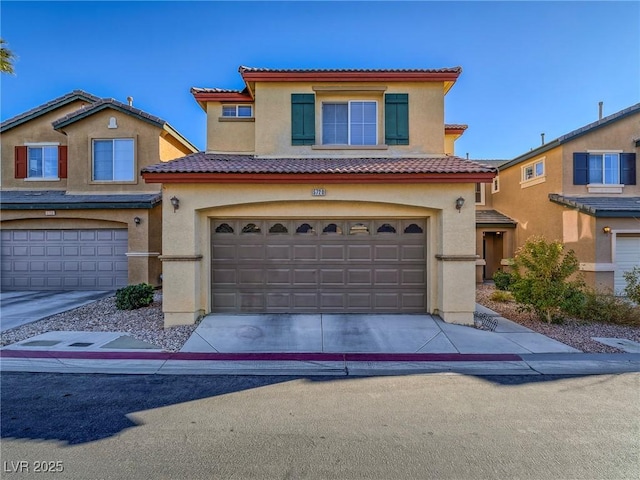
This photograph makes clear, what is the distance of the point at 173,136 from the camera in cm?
1488

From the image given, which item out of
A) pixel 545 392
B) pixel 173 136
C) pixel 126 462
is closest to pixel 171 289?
pixel 126 462

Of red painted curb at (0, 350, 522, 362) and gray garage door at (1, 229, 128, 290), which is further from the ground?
gray garage door at (1, 229, 128, 290)

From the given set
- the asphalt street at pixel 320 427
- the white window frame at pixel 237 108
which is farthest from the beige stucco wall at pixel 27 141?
the asphalt street at pixel 320 427

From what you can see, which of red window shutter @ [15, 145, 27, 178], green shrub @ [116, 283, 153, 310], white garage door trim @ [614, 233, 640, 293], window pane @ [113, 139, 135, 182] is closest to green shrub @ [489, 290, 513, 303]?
white garage door trim @ [614, 233, 640, 293]

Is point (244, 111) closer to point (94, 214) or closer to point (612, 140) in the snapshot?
point (94, 214)

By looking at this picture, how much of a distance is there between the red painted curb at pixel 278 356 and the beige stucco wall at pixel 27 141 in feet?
36.1

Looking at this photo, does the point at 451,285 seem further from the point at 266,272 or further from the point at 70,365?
the point at 70,365

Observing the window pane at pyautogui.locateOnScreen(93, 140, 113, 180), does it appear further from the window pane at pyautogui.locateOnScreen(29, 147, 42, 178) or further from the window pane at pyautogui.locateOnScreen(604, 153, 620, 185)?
the window pane at pyautogui.locateOnScreen(604, 153, 620, 185)

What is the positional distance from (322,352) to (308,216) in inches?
145

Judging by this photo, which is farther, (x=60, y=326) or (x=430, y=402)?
(x=60, y=326)

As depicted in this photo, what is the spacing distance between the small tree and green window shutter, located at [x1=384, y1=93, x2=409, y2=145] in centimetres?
485

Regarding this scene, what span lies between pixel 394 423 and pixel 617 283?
13.6 metres

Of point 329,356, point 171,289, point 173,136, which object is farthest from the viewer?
point 173,136

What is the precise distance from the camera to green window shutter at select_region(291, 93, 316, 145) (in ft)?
33.4
